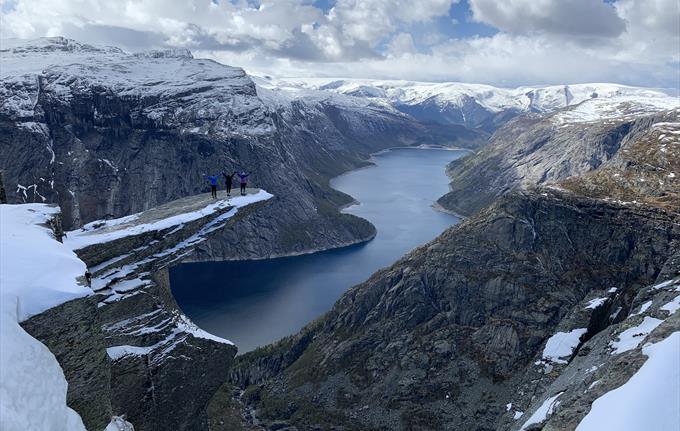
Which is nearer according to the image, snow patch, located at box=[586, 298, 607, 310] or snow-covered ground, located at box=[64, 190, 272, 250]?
snow-covered ground, located at box=[64, 190, 272, 250]

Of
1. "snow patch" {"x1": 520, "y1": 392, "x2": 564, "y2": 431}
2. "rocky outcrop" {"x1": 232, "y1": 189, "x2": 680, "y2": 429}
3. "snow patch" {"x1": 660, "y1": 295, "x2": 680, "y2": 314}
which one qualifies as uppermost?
"snow patch" {"x1": 660, "y1": 295, "x2": 680, "y2": 314}

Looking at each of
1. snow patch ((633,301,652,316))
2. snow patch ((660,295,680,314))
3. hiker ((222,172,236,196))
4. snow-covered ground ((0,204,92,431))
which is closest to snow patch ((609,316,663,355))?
snow patch ((660,295,680,314))

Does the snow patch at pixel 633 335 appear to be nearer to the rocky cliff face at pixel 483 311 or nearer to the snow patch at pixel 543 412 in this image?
the snow patch at pixel 543 412

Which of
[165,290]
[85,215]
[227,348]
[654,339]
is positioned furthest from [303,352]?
[85,215]

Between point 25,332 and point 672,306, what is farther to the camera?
point 672,306

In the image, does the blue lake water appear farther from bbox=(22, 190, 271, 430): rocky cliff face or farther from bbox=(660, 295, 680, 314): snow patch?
bbox=(660, 295, 680, 314): snow patch

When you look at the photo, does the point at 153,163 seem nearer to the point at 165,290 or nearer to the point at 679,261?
the point at 165,290

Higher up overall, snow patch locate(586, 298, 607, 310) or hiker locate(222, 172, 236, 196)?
hiker locate(222, 172, 236, 196)

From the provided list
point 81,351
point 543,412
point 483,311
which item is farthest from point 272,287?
point 81,351

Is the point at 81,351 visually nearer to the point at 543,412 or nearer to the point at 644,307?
the point at 543,412
